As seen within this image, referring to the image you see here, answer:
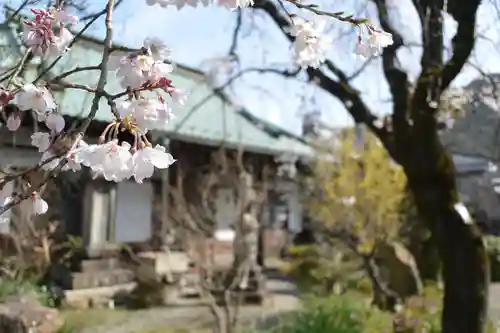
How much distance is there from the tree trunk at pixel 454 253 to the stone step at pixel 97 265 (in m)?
5.10

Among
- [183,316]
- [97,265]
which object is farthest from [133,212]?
[183,316]

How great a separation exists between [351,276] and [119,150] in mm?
8806

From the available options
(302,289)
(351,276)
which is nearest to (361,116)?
(302,289)

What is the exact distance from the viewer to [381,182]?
494 inches

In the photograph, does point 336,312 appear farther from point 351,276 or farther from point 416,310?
point 351,276

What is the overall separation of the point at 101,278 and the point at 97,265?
0.18 meters

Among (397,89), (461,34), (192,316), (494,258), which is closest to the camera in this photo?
(461,34)

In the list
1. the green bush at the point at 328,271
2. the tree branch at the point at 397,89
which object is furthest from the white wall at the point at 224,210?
the tree branch at the point at 397,89

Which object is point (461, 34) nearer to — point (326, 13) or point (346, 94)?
point (346, 94)

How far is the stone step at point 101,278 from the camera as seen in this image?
798 cm

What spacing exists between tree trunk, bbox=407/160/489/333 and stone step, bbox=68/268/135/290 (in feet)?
16.4

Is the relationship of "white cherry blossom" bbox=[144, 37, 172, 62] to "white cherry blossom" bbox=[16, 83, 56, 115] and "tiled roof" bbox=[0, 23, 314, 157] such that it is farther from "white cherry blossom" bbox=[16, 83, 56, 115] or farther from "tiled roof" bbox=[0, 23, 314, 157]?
"tiled roof" bbox=[0, 23, 314, 157]

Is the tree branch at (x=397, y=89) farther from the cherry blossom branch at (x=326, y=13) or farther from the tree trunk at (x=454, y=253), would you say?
the cherry blossom branch at (x=326, y=13)

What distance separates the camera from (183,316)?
7.71 meters
